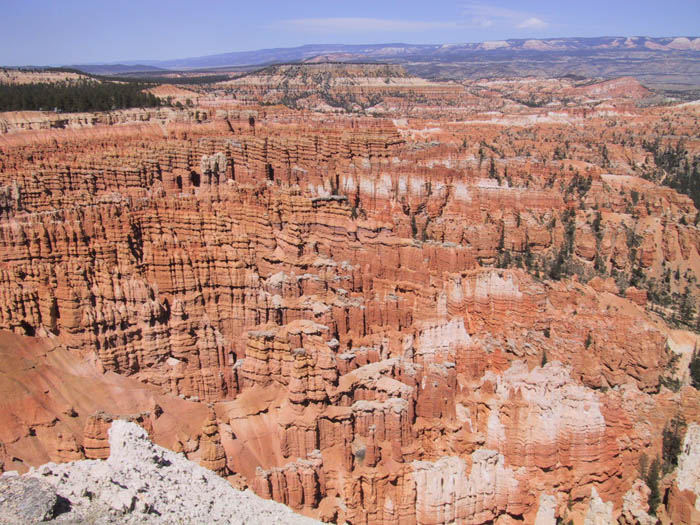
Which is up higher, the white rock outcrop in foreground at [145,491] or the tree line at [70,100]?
the tree line at [70,100]

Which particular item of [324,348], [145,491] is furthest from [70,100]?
[145,491]

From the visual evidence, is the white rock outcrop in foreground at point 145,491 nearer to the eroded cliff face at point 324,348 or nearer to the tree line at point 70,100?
the eroded cliff face at point 324,348

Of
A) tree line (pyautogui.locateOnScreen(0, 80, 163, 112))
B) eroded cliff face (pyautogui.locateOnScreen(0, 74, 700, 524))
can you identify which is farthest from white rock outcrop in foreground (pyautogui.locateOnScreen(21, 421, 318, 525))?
tree line (pyautogui.locateOnScreen(0, 80, 163, 112))

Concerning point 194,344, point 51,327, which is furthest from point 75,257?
point 194,344

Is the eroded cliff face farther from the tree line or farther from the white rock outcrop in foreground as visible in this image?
the tree line

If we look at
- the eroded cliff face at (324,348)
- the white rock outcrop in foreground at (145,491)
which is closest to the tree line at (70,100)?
the eroded cliff face at (324,348)

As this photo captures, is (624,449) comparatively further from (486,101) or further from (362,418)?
(486,101)
